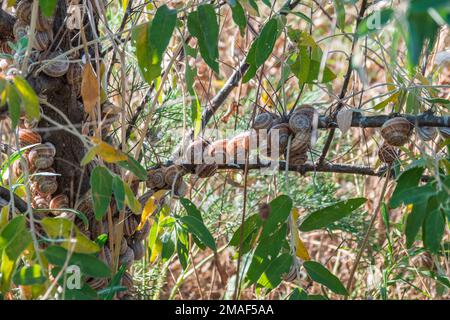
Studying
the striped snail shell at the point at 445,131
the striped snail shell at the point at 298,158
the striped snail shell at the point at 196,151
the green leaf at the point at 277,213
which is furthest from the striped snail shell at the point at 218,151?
the striped snail shell at the point at 445,131

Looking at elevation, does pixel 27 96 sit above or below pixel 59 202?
above

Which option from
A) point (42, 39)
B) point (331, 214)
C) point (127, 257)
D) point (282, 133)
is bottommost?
point (127, 257)

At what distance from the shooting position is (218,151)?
1.06 m

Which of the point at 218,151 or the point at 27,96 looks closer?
the point at 27,96

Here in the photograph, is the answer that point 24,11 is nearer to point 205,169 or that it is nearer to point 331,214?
point 205,169

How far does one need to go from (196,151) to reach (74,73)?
222 mm

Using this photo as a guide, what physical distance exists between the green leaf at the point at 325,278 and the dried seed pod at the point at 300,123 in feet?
0.66

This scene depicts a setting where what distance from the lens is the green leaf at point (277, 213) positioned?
0.86 m

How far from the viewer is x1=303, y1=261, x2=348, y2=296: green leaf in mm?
845

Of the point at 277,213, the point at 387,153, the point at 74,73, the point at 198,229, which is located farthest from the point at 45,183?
the point at 387,153

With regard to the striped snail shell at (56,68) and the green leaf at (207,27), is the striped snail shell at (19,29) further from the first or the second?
the green leaf at (207,27)

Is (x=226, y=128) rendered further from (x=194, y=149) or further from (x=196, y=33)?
(x=196, y=33)
